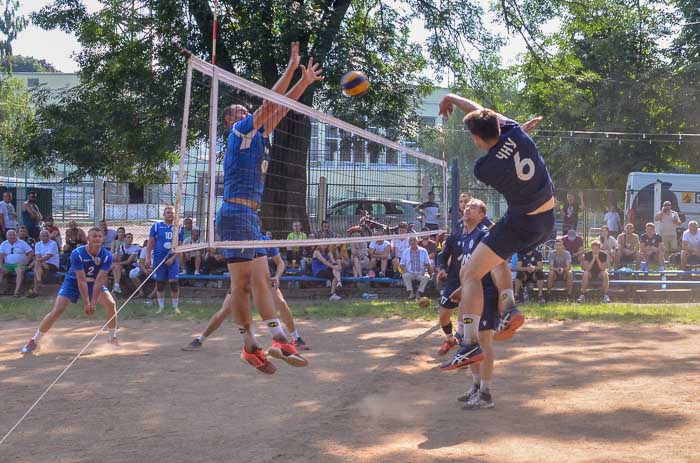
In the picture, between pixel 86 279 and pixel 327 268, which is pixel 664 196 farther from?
pixel 86 279

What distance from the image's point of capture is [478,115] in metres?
5.86

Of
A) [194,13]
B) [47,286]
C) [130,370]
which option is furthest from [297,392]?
[194,13]

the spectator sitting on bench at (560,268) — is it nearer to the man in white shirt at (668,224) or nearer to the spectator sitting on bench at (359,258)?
the spectator sitting on bench at (359,258)

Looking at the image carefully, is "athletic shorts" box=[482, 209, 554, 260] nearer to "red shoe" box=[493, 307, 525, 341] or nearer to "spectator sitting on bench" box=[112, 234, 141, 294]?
"red shoe" box=[493, 307, 525, 341]

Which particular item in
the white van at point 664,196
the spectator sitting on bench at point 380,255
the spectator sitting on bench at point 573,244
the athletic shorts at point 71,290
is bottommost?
the athletic shorts at point 71,290

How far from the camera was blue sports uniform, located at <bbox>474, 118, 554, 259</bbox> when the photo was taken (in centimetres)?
Answer: 589

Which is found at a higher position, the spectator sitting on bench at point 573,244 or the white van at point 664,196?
the white van at point 664,196

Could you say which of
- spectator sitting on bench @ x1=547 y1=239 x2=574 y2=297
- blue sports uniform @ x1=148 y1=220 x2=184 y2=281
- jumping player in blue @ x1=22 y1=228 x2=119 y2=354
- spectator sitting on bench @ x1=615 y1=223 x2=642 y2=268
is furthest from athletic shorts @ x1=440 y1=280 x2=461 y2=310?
spectator sitting on bench @ x1=615 y1=223 x2=642 y2=268

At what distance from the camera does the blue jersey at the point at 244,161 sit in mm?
6340

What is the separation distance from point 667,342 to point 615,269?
722 centimetres

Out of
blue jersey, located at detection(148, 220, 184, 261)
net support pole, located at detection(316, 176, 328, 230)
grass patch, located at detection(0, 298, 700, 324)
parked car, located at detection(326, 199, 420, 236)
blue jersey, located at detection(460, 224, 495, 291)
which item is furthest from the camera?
blue jersey, located at detection(148, 220, 184, 261)

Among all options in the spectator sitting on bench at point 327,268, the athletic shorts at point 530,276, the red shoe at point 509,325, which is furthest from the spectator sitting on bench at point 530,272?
the red shoe at point 509,325

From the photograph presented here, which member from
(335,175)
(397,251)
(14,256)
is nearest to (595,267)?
(397,251)

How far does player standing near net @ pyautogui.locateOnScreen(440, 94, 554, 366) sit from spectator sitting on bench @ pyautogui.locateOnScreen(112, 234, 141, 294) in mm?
11468
